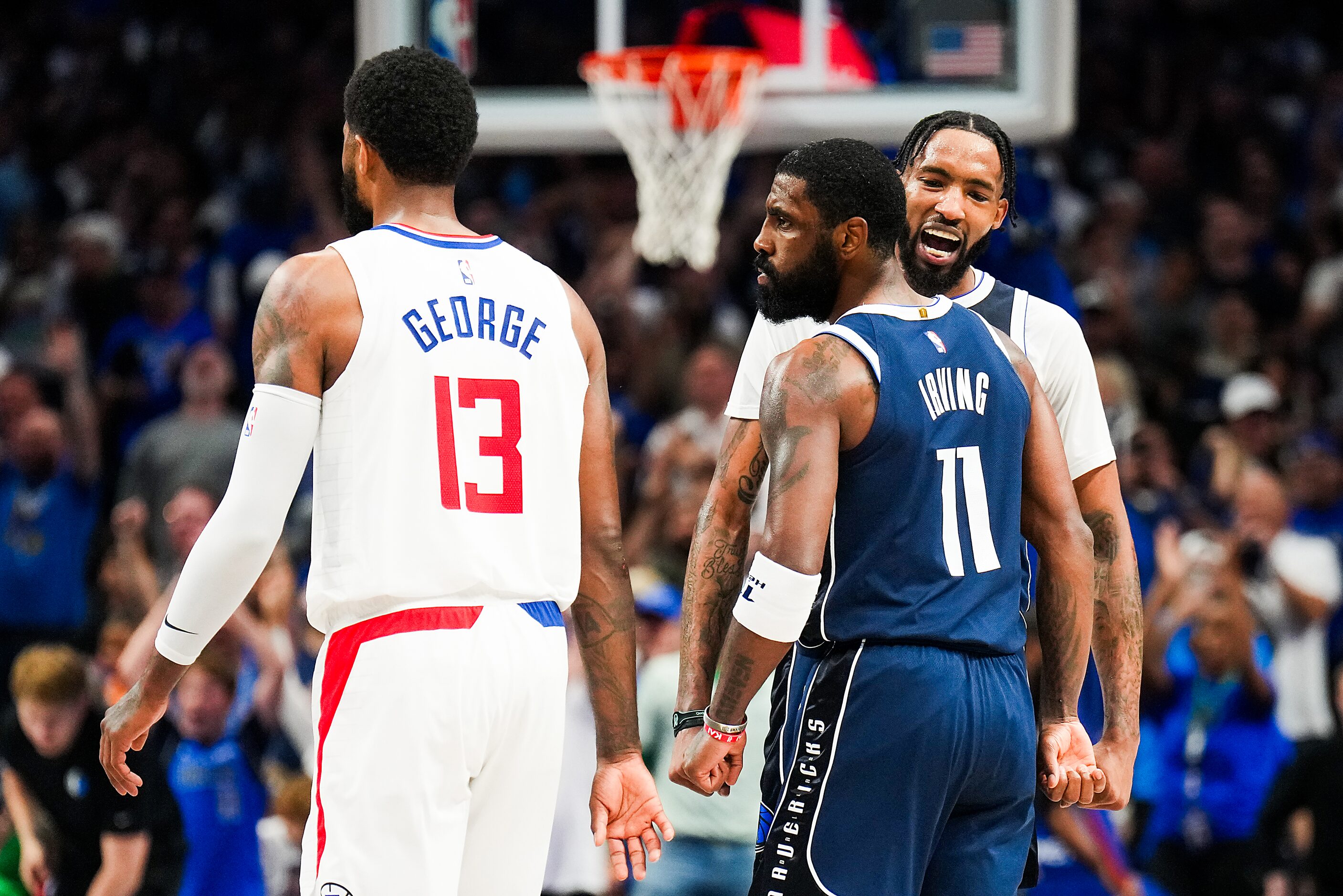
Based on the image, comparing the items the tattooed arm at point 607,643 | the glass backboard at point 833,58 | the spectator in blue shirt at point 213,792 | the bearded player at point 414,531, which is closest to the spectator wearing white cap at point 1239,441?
the glass backboard at point 833,58

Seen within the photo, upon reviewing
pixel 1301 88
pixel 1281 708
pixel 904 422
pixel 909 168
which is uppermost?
pixel 1301 88

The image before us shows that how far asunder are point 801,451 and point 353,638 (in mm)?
1060

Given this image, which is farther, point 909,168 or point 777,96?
point 777,96

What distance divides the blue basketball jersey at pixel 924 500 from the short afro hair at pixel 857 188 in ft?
0.72

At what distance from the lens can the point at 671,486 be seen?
→ 945 centimetres

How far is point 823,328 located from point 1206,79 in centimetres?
1221

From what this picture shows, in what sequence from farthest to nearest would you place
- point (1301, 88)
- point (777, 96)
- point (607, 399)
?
1. point (1301, 88)
2. point (777, 96)
3. point (607, 399)

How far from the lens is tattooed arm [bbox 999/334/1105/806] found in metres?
4.27

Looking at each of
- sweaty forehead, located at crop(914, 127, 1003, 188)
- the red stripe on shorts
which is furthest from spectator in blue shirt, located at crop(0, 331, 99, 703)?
sweaty forehead, located at crop(914, 127, 1003, 188)

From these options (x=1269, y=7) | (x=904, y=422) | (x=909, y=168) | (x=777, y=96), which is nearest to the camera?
(x=904, y=422)

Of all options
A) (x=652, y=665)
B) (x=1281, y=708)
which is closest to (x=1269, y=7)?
(x=1281, y=708)

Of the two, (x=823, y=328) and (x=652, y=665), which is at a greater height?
(x=823, y=328)

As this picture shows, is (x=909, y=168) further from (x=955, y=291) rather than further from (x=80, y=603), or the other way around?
(x=80, y=603)

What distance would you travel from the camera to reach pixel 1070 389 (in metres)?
4.73
